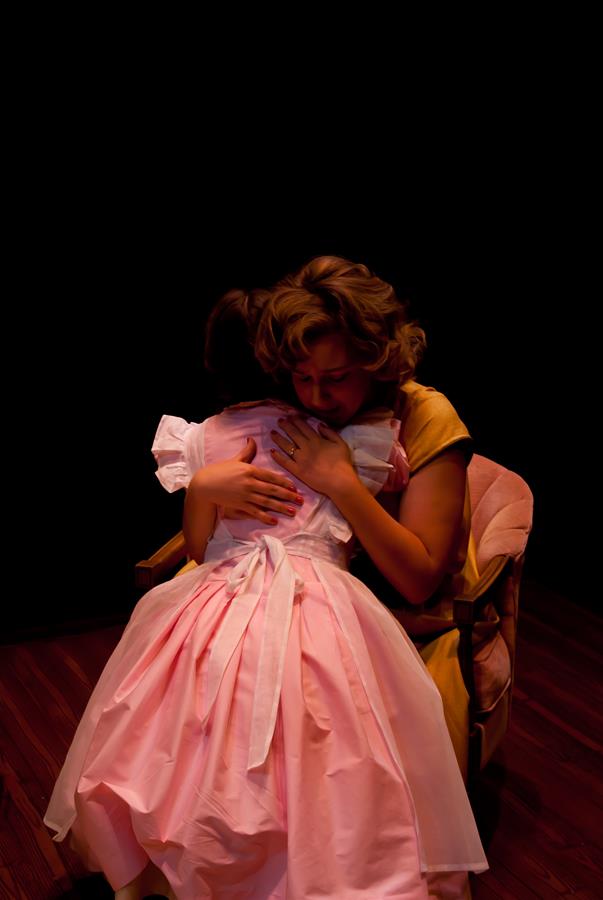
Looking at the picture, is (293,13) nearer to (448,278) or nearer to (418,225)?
(418,225)

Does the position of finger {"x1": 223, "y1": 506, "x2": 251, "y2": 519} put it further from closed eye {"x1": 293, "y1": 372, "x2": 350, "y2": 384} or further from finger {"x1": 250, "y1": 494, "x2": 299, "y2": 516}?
closed eye {"x1": 293, "y1": 372, "x2": 350, "y2": 384}

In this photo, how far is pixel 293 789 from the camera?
1889 mm

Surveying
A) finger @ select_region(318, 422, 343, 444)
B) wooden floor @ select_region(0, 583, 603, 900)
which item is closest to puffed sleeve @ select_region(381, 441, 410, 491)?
finger @ select_region(318, 422, 343, 444)

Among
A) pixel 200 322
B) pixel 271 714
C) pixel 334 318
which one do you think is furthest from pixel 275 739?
pixel 200 322

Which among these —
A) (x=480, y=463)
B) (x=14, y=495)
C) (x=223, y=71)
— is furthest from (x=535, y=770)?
(x=223, y=71)

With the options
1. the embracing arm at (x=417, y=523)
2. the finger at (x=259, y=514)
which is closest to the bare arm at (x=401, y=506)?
the embracing arm at (x=417, y=523)

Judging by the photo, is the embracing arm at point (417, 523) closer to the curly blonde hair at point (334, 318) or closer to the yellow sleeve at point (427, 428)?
the yellow sleeve at point (427, 428)

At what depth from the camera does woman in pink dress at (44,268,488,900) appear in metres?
1.89

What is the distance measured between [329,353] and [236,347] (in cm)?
28

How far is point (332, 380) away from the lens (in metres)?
2.22

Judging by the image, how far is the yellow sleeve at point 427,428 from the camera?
7.67 feet

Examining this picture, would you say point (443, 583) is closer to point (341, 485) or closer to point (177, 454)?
point (341, 485)

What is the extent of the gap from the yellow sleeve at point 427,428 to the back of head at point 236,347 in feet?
1.06

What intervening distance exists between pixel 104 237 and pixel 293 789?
6.88ft
